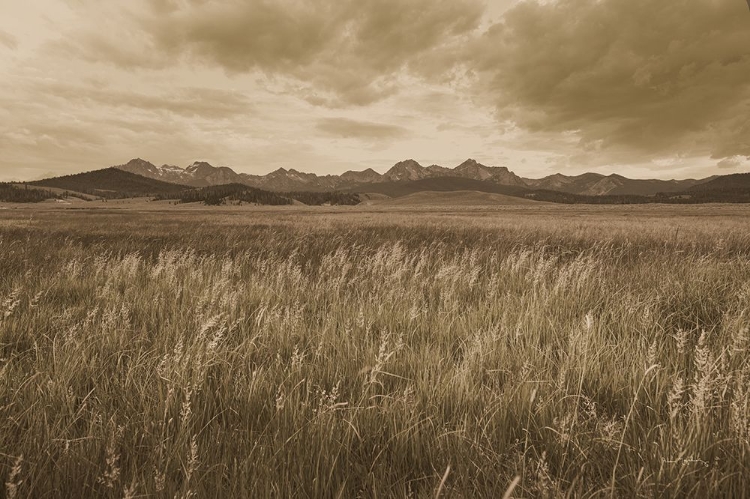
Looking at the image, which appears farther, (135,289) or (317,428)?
(135,289)

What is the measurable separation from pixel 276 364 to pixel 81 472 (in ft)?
4.16

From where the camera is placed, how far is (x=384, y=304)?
4.50m

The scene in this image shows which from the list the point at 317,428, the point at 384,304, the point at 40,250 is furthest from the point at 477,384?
the point at 40,250

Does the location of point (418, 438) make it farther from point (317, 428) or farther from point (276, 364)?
point (276, 364)

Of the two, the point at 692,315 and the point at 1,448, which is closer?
the point at 1,448

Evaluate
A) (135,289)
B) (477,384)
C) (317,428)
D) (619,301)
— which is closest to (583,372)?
(477,384)

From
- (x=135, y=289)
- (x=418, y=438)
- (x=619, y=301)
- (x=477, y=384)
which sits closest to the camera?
(x=418, y=438)

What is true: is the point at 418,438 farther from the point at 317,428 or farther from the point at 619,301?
the point at 619,301

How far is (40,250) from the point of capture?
10844 mm

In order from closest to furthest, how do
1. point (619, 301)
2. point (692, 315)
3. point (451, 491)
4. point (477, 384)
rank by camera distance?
1. point (451, 491)
2. point (477, 384)
3. point (692, 315)
4. point (619, 301)

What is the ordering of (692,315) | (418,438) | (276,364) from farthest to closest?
(692,315), (276,364), (418,438)

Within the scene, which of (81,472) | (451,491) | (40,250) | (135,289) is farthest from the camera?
(40,250)

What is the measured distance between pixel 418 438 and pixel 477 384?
0.67 metres

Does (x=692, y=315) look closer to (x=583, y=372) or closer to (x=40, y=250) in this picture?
(x=583, y=372)
